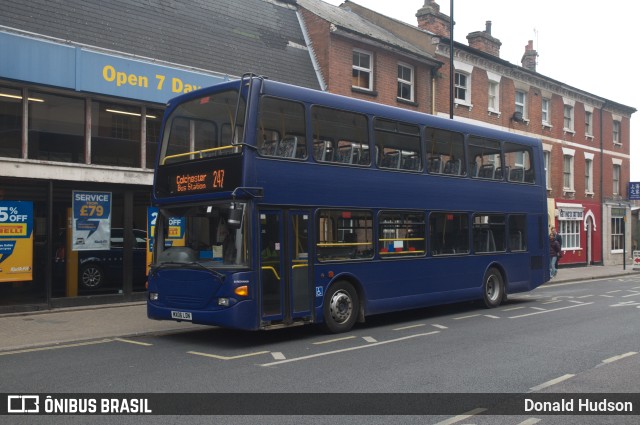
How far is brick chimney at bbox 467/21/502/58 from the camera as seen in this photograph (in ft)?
102

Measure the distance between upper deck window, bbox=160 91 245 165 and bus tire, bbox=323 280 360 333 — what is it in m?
3.11

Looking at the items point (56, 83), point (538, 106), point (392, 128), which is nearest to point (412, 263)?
point (392, 128)

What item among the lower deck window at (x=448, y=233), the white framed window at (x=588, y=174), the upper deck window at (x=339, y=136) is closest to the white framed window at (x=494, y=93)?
the white framed window at (x=588, y=174)

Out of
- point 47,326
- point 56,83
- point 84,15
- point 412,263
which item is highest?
point 84,15

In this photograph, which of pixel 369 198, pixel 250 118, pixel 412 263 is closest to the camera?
pixel 250 118

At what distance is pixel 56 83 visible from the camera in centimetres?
1326

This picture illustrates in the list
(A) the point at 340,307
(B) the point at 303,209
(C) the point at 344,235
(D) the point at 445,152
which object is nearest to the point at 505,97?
(D) the point at 445,152

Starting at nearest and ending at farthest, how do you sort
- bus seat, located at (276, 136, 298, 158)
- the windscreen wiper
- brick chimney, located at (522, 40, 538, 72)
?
the windscreen wiper → bus seat, located at (276, 136, 298, 158) → brick chimney, located at (522, 40, 538, 72)

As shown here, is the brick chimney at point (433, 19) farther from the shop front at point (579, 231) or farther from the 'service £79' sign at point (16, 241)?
the 'service £79' sign at point (16, 241)

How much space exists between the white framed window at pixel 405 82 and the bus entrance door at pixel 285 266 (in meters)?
13.9

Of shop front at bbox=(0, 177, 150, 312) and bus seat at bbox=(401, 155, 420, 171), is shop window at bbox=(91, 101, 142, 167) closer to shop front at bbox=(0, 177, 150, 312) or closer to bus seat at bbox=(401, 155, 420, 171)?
shop front at bbox=(0, 177, 150, 312)

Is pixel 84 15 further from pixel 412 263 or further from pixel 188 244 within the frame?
pixel 412 263

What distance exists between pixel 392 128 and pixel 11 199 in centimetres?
795

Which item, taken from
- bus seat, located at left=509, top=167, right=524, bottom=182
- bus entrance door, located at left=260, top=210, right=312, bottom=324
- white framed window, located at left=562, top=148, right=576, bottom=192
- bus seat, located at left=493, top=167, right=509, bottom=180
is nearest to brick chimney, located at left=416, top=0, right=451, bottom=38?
white framed window, located at left=562, top=148, right=576, bottom=192
